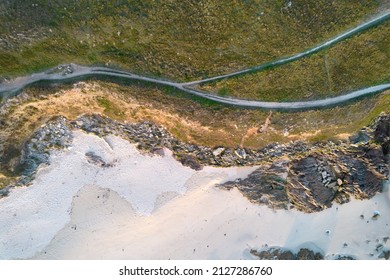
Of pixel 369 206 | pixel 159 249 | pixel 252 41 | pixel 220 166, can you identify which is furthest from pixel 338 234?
pixel 252 41

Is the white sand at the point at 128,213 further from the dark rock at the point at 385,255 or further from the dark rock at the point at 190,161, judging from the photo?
the dark rock at the point at 385,255

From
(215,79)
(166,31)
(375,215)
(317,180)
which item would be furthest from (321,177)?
(166,31)

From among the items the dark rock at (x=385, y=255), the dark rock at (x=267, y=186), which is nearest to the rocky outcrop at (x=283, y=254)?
the dark rock at (x=267, y=186)

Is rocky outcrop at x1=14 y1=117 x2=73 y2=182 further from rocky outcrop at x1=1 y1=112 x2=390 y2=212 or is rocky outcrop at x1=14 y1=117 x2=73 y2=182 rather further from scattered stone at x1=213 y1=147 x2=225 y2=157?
scattered stone at x1=213 y1=147 x2=225 y2=157

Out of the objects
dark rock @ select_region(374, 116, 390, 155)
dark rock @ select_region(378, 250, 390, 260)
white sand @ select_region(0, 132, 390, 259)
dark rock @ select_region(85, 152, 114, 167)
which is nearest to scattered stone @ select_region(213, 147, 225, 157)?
white sand @ select_region(0, 132, 390, 259)

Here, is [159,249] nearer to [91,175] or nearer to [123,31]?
[91,175]
